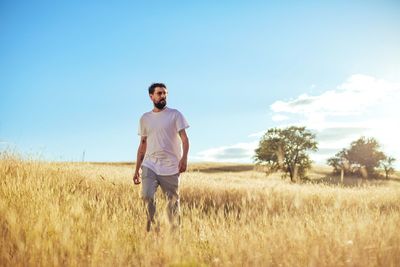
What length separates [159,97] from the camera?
21.6 feet

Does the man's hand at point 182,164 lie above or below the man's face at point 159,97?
below

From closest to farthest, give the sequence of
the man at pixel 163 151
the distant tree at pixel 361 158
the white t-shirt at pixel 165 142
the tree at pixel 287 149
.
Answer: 1. the man at pixel 163 151
2. the white t-shirt at pixel 165 142
3. the tree at pixel 287 149
4. the distant tree at pixel 361 158

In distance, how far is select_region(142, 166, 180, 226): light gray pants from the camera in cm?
620

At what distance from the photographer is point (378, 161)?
60.8 m

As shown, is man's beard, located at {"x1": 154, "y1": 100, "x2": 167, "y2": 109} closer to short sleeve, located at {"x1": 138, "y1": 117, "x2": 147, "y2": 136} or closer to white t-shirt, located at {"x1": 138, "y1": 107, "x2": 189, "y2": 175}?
white t-shirt, located at {"x1": 138, "y1": 107, "x2": 189, "y2": 175}

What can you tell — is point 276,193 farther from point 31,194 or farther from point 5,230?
point 5,230

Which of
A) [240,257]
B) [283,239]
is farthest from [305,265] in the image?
[283,239]

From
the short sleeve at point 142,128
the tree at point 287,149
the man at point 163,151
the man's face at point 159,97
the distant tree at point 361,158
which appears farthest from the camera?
the distant tree at point 361,158

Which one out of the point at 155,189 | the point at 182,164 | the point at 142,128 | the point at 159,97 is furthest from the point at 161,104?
the point at 155,189

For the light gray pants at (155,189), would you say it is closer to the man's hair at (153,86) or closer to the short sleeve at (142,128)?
the short sleeve at (142,128)

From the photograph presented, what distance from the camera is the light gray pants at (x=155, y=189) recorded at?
6.20 metres

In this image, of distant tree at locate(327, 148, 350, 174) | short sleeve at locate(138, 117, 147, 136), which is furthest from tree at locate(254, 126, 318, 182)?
short sleeve at locate(138, 117, 147, 136)

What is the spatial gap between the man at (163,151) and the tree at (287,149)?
133 feet

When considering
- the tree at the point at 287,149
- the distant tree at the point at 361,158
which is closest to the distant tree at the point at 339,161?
the distant tree at the point at 361,158
